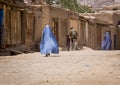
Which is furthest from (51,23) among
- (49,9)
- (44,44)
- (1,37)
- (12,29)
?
(44,44)

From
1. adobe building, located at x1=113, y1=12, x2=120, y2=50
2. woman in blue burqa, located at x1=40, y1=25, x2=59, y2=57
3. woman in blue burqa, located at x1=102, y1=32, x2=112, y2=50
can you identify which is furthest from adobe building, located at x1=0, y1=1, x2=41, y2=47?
adobe building, located at x1=113, y1=12, x2=120, y2=50

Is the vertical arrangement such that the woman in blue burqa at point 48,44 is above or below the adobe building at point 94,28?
above

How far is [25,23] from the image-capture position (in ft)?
81.8

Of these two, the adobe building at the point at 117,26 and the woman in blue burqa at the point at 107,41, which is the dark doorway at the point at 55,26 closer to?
the woman in blue burqa at the point at 107,41

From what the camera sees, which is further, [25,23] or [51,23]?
[51,23]

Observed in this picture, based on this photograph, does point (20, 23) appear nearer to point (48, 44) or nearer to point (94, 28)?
point (48, 44)

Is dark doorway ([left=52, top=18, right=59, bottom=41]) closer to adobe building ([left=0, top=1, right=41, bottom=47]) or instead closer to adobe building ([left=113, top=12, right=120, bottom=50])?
adobe building ([left=0, top=1, right=41, bottom=47])

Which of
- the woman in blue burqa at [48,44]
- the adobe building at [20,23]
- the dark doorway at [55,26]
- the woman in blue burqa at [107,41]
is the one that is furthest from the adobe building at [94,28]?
the woman in blue burqa at [48,44]

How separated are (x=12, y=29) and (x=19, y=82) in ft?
47.1

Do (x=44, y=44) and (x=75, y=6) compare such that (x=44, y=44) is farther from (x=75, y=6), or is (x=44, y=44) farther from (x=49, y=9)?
(x=75, y=6)

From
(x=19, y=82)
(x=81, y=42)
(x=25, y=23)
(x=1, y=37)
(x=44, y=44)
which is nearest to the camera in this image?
(x=19, y=82)

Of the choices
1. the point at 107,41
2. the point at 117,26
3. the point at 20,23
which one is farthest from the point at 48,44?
the point at 117,26

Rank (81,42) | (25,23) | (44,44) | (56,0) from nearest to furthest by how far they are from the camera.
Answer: (44,44) → (25,23) → (81,42) → (56,0)

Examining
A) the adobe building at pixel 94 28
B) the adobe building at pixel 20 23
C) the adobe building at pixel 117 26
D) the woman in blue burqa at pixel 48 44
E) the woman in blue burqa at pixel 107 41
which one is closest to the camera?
the woman in blue burqa at pixel 48 44
